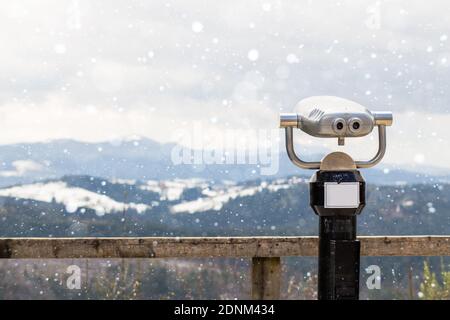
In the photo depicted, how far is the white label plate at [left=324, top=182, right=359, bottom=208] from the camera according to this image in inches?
122

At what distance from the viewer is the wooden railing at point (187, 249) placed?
12.1 ft

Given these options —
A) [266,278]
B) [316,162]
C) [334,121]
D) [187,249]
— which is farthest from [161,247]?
[334,121]

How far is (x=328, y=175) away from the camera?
3.12m

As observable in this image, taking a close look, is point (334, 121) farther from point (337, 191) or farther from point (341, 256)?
point (341, 256)

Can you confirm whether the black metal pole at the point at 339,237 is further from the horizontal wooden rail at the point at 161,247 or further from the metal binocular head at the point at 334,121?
the horizontal wooden rail at the point at 161,247

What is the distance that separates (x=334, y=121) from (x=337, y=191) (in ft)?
0.97

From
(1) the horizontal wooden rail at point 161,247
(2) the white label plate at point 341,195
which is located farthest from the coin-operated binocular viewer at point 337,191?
(1) the horizontal wooden rail at point 161,247

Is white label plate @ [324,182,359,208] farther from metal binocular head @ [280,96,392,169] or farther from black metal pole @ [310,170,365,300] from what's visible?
metal binocular head @ [280,96,392,169]

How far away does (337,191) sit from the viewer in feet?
10.2

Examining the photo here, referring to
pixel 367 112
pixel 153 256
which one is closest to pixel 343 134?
pixel 367 112

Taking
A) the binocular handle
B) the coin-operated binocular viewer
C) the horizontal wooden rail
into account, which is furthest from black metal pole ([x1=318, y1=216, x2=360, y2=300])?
the horizontal wooden rail
